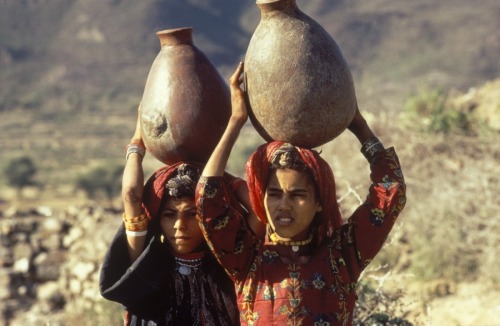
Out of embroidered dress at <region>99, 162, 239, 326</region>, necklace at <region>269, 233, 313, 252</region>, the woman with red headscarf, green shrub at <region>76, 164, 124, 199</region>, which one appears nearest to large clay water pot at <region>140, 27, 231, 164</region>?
embroidered dress at <region>99, 162, 239, 326</region>

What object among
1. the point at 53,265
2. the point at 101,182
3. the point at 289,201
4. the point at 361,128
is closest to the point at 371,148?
the point at 361,128

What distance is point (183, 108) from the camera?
3.49 meters

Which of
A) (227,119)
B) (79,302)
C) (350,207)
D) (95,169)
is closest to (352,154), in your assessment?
(350,207)

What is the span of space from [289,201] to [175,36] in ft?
2.95

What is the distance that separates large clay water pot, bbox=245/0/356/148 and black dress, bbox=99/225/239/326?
0.63 metres

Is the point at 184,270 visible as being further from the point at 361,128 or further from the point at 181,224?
the point at 361,128

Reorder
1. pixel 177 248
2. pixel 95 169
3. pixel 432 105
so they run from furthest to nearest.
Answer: pixel 95 169 < pixel 432 105 < pixel 177 248

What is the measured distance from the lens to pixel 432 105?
15055 mm

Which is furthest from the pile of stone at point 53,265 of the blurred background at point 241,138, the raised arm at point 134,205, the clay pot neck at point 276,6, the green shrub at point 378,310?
the clay pot neck at point 276,6

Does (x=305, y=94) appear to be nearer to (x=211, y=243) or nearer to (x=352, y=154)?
(x=211, y=243)

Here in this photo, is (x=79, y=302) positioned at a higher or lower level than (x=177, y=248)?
lower

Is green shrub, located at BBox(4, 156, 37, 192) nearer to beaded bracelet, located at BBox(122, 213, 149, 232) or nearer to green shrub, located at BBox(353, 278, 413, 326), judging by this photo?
green shrub, located at BBox(353, 278, 413, 326)

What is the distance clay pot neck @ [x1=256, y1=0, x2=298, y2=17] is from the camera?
326cm

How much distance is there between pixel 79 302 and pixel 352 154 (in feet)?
15.8
